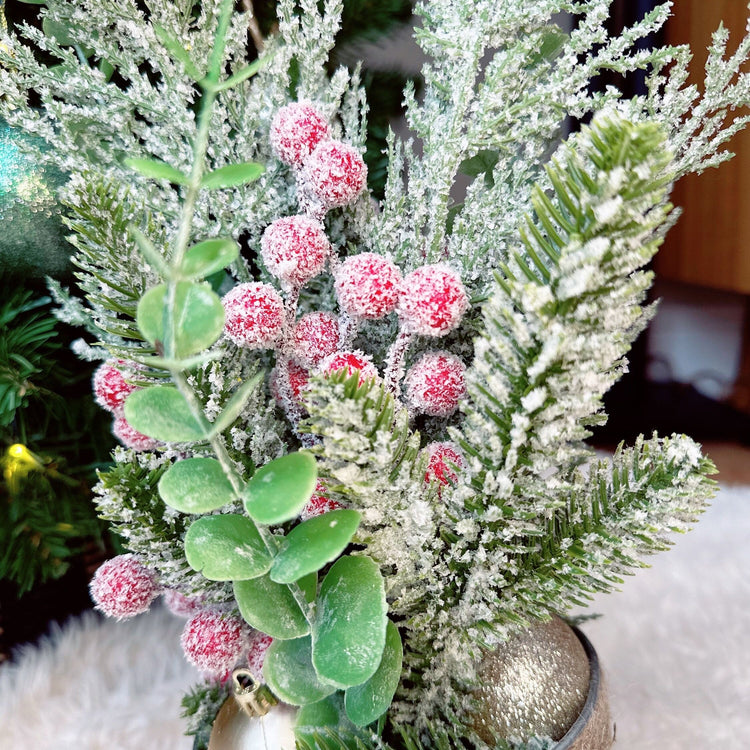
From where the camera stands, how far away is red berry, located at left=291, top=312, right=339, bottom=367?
1.02 feet

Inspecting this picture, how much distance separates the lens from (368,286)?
0.91ft

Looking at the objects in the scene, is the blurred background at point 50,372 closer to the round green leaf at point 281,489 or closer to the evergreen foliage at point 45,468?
the evergreen foliage at point 45,468

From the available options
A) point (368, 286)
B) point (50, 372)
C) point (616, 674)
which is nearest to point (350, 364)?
point (368, 286)

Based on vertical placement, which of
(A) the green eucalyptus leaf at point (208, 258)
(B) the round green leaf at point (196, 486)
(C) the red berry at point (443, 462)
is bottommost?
(C) the red berry at point (443, 462)

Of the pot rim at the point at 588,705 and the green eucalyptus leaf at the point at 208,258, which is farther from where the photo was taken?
the pot rim at the point at 588,705

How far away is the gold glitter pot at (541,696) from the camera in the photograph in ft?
0.96

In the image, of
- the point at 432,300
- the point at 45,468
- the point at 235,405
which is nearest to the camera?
the point at 235,405

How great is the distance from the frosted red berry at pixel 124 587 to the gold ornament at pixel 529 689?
15cm

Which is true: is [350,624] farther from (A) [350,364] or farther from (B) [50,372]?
(B) [50,372]

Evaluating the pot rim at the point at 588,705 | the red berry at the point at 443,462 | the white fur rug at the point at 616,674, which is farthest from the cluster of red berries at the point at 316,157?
the white fur rug at the point at 616,674

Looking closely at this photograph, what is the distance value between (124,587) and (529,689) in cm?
18

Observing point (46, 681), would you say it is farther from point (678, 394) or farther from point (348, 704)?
point (678, 394)

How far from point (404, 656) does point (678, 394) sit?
1088 mm

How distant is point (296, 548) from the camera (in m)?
0.22
